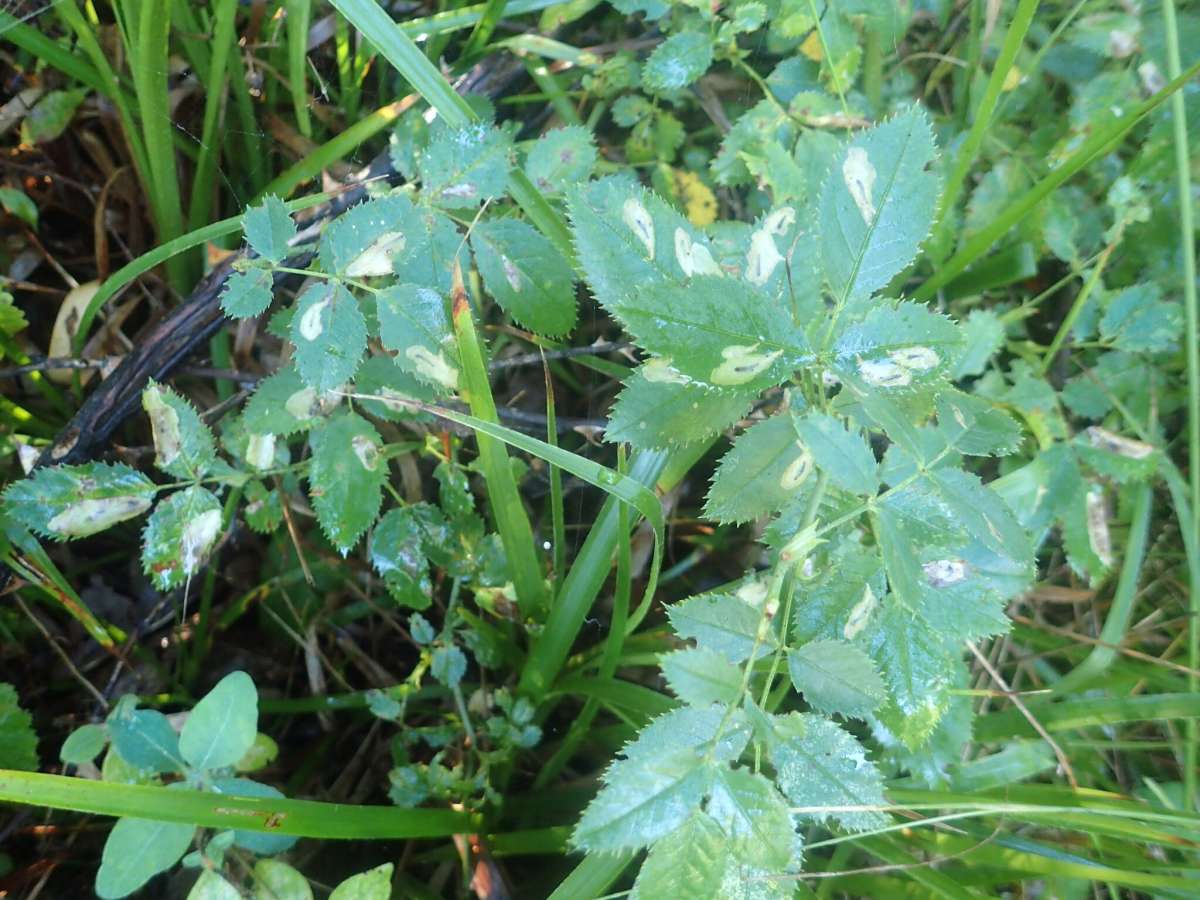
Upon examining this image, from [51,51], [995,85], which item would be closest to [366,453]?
[51,51]

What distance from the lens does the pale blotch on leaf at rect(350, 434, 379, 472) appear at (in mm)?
1081

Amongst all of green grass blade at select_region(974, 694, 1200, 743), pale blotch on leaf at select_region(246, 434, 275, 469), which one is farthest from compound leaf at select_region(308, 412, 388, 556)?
green grass blade at select_region(974, 694, 1200, 743)

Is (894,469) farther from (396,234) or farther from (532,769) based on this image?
(532,769)

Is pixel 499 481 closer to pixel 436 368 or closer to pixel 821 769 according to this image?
pixel 436 368

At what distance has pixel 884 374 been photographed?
0.83 metres

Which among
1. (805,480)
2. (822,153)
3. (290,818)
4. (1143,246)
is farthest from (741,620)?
(1143,246)

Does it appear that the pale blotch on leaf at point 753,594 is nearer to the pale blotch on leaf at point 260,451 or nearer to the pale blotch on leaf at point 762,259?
the pale blotch on leaf at point 762,259

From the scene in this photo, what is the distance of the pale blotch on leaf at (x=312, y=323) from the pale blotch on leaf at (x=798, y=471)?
1.91ft

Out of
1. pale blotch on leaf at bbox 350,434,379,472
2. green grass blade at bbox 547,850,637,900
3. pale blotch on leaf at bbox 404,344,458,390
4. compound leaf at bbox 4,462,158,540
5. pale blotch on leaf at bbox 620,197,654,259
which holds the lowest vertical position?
green grass blade at bbox 547,850,637,900

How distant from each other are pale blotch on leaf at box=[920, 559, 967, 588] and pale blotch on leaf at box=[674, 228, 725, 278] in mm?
420

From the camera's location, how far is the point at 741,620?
86cm

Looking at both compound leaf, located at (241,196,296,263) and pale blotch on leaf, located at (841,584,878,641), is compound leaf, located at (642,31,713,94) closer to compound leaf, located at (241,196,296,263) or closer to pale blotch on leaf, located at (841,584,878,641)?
compound leaf, located at (241,196,296,263)

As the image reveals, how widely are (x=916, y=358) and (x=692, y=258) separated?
263 mm

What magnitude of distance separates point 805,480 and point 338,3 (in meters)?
0.79
